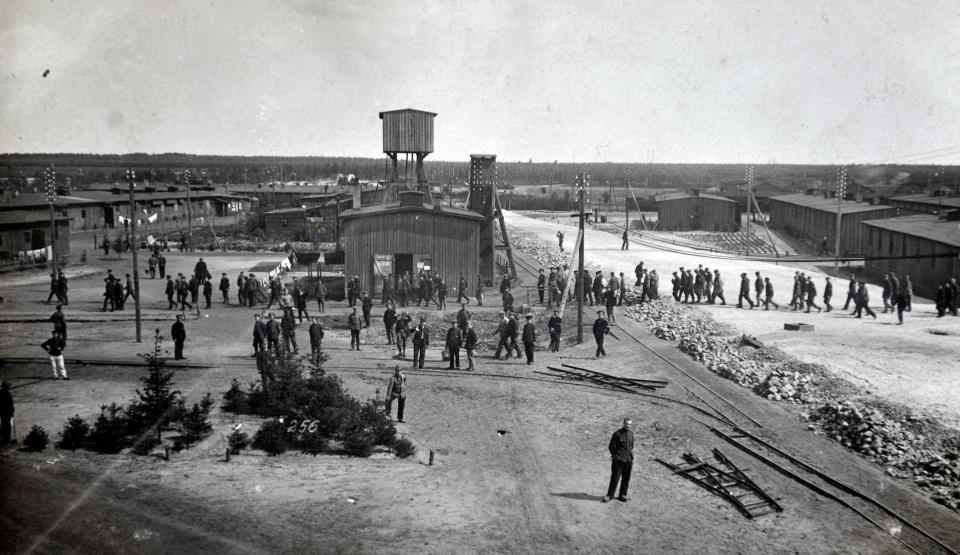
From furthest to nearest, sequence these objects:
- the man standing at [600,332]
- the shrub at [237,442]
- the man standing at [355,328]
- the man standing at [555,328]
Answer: the man standing at [555,328], the man standing at [355,328], the man standing at [600,332], the shrub at [237,442]

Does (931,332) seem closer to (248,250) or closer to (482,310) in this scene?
(482,310)

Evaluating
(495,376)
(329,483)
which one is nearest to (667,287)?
(495,376)

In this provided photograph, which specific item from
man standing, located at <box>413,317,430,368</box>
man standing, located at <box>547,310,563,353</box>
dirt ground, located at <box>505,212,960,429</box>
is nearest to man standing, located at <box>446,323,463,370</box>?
man standing, located at <box>413,317,430,368</box>

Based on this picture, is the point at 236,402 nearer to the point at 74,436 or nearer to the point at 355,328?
the point at 74,436

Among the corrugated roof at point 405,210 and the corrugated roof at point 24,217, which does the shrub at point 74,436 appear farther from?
the corrugated roof at point 24,217

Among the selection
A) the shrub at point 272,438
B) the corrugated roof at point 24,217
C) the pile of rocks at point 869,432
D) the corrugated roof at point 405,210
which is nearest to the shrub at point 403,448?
the shrub at point 272,438

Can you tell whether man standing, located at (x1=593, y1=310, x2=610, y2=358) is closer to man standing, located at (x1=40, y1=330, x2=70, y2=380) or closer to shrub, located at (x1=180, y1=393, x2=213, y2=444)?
shrub, located at (x1=180, y1=393, x2=213, y2=444)

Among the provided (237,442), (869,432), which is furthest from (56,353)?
(869,432)
